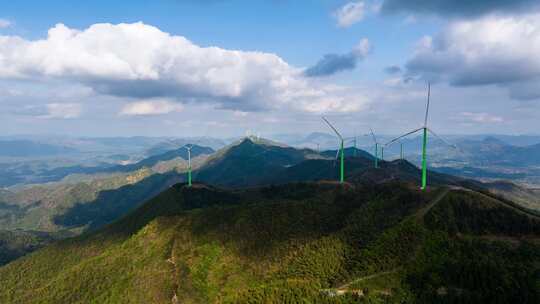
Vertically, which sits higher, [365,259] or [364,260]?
[365,259]

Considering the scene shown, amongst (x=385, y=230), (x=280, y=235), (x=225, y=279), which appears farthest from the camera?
(x=280, y=235)

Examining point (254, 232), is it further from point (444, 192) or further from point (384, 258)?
point (444, 192)

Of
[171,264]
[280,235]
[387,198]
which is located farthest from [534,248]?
[171,264]

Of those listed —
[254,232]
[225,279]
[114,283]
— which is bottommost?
[114,283]

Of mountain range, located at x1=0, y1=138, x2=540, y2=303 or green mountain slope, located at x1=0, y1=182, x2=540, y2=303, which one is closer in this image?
green mountain slope, located at x1=0, y1=182, x2=540, y2=303

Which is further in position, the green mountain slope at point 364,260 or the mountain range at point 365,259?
the mountain range at point 365,259

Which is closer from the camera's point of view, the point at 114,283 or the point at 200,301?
the point at 200,301

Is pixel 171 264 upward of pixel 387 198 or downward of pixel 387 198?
downward

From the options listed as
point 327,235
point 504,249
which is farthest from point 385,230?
point 504,249

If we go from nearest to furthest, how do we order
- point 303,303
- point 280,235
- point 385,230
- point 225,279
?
point 303,303
point 385,230
point 225,279
point 280,235

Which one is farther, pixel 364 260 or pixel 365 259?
pixel 365 259
